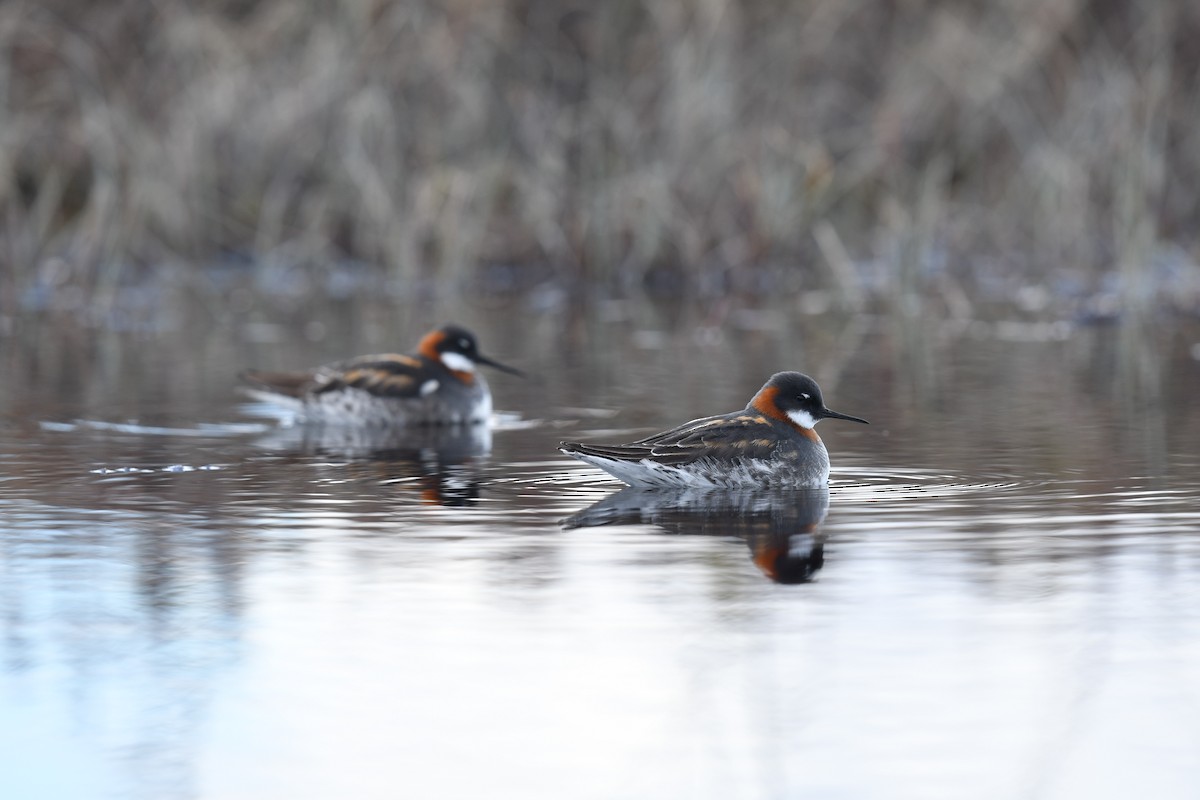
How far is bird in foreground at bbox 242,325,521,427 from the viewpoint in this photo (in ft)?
40.8

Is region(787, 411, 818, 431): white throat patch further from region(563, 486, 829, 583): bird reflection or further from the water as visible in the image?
region(563, 486, 829, 583): bird reflection

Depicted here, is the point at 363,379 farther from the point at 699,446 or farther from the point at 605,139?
the point at 605,139

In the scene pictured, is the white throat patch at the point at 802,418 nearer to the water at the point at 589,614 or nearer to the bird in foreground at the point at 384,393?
the water at the point at 589,614

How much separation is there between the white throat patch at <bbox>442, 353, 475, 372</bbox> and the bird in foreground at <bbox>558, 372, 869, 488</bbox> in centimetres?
363

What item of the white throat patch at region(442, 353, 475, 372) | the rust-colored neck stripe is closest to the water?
the rust-colored neck stripe

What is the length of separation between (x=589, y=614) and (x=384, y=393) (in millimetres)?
6261

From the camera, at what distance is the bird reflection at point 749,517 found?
7.32 meters

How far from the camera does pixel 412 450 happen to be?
36.7ft

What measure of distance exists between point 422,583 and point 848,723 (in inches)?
81.4

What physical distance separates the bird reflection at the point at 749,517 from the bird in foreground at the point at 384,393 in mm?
3262

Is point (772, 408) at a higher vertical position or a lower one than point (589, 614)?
higher

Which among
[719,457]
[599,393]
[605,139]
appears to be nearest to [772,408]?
[719,457]

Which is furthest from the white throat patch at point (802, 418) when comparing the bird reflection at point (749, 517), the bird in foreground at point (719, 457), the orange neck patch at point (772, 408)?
the bird reflection at point (749, 517)

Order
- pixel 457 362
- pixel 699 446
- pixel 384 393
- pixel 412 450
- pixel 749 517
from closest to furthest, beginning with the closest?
pixel 749 517
pixel 699 446
pixel 412 450
pixel 384 393
pixel 457 362
